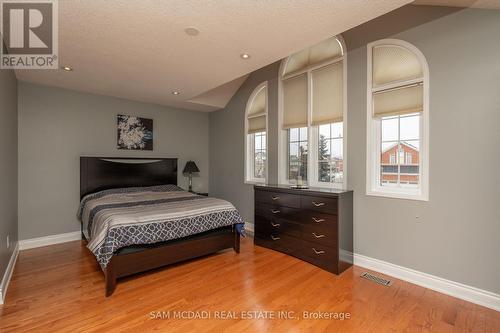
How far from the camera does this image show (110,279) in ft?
7.36

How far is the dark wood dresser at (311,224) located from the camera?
8.79ft

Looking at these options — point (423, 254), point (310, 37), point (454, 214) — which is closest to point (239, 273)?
point (423, 254)

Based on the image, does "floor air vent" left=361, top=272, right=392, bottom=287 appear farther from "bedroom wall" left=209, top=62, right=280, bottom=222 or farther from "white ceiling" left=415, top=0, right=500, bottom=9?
"white ceiling" left=415, top=0, right=500, bottom=9

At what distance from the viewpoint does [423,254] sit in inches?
94.4

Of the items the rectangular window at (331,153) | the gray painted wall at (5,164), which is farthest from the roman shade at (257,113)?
the gray painted wall at (5,164)

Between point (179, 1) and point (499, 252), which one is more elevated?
point (179, 1)

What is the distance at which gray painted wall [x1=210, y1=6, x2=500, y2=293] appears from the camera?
80.1 inches

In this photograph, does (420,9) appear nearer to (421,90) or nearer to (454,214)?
(421,90)

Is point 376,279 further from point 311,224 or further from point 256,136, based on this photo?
point 256,136

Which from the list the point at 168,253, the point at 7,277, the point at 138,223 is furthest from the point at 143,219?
the point at 7,277

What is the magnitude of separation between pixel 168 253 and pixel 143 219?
0.50 meters

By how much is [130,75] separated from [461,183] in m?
3.84

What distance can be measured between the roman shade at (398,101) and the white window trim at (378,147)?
5 cm

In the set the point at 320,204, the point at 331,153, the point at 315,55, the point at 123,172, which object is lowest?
the point at 320,204
